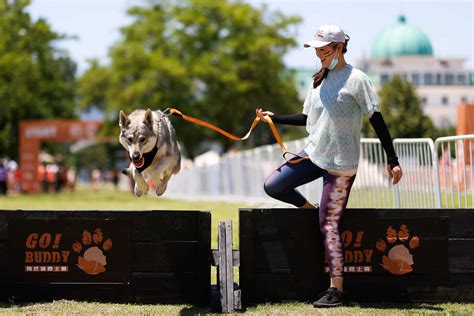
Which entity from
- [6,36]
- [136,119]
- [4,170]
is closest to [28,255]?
[136,119]

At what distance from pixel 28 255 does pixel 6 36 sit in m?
48.1

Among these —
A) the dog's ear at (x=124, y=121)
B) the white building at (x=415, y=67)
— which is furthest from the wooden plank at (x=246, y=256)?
the white building at (x=415, y=67)

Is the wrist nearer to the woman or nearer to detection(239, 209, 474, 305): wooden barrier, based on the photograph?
the woman

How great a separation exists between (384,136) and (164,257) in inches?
83.2

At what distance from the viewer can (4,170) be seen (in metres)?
47.8

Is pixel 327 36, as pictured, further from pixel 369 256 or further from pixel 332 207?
pixel 369 256

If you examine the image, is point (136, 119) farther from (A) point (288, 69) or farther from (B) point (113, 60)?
(A) point (288, 69)

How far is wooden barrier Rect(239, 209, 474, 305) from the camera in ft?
23.5

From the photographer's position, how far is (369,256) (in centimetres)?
725

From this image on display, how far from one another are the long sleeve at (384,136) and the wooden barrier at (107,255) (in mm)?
1638

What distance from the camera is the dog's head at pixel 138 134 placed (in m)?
8.42

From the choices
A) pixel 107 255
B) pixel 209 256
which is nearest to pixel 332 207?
pixel 209 256

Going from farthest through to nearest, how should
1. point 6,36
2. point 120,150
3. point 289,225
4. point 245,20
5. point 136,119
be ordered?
point 120,150
point 245,20
point 6,36
point 136,119
point 289,225

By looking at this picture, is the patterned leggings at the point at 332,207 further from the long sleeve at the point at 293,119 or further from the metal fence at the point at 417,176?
the metal fence at the point at 417,176
